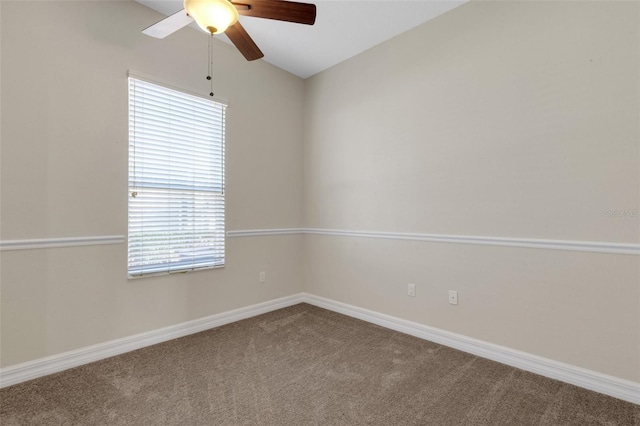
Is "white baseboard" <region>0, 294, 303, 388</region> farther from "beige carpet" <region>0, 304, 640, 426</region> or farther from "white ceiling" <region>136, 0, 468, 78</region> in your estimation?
"white ceiling" <region>136, 0, 468, 78</region>

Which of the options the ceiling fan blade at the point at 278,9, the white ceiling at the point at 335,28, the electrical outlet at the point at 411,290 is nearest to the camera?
the ceiling fan blade at the point at 278,9

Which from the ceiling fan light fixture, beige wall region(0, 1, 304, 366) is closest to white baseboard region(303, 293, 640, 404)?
beige wall region(0, 1, 304, 366)

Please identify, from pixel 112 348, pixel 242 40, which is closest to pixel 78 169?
pixel 112 348

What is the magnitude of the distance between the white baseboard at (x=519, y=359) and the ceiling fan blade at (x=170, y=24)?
9.30 feet

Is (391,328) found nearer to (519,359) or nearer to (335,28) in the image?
(519,359)

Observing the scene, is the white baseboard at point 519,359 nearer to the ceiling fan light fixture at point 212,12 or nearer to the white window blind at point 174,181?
the white window blind at point 174,181

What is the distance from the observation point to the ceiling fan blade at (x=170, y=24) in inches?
70.3

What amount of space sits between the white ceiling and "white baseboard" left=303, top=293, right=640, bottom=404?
8.81 feet

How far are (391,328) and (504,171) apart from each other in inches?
66.7

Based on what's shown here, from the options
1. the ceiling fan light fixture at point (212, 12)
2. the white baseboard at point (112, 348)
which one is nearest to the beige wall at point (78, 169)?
the white baseboard at point (112, 348)

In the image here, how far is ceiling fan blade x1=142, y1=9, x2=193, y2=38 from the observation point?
1785 millimetres

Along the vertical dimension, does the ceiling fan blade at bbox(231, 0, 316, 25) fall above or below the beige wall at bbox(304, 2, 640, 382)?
above

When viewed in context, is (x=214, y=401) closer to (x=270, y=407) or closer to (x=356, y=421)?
(x=270, y=407)

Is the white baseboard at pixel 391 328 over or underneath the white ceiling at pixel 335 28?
underneath
